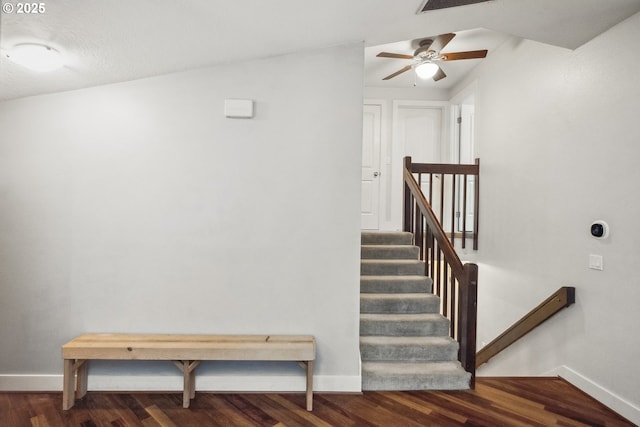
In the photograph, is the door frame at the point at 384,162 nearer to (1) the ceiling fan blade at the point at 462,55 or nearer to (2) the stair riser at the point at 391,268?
(1) the ceiling fan blade at the point at 462,55

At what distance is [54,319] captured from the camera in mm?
2477

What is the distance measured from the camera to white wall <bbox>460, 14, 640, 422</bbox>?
90.7 inches

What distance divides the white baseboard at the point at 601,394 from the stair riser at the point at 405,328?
95 centimetres

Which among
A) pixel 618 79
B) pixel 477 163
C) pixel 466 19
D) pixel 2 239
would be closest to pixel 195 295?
pixel 2 239

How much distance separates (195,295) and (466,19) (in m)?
2.73

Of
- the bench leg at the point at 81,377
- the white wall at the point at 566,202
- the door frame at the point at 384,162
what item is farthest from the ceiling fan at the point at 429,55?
the bench leg at the point at 81,377

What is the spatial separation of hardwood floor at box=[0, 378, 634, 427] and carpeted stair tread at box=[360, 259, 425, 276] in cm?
124

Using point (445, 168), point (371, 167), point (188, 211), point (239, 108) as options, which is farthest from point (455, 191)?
point (188, 211)

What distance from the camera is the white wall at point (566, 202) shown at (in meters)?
2.30

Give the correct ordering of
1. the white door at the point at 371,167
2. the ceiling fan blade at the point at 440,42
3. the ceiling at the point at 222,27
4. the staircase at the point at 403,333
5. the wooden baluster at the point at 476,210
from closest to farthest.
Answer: the ceiling at the point at 222,27, the staircase at the point at 403,333, the ceiling fan blade at the point at 440,42, the wooden baluster at the point at 476,210, the white door at the point at 371,167

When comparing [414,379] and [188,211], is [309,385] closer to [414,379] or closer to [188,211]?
[414,379]

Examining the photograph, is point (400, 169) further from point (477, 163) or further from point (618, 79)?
point (618, 79)

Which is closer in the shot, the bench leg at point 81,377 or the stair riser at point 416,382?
the bench leg at point 81,377

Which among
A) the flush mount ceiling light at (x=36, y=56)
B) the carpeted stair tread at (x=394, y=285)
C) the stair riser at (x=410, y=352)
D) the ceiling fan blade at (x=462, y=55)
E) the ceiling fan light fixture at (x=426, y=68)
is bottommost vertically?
the stair riser at (x=410, y=352)
